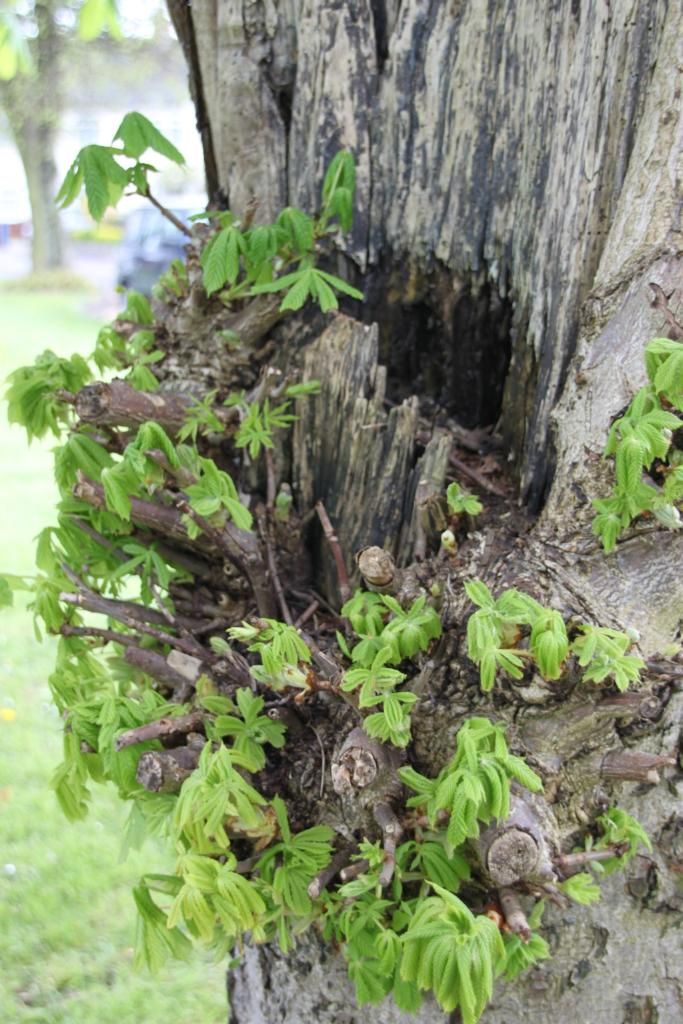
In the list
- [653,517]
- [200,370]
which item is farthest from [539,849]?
[200,370]

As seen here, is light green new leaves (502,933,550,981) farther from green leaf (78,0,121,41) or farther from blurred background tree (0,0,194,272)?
blurred background tree (0,0,194,272)

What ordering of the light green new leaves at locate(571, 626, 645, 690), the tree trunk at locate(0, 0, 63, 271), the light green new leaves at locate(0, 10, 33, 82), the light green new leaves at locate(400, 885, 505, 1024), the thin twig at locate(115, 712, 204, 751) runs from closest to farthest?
the light green new leaves at locate(400, 885, 505, 1024)
the light green new leaves at locate(571, 626, 645, 690)
the thin twig at locate(115, 712, 204, 751)
the light green new leaves at locate(0, 10, 33, 82)
the tree trunk at locate(0, 0, 63, 271)

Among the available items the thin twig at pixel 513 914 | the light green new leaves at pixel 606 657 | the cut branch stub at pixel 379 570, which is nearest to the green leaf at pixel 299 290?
the cut branch stub at pixel 379 570

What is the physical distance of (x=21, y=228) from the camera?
106ft

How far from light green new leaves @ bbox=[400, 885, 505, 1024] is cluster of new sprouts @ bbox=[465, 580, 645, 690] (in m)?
0.33

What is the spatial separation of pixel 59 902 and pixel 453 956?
276cm

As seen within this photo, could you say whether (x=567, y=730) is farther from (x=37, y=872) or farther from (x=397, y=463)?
(x=37, y=872)

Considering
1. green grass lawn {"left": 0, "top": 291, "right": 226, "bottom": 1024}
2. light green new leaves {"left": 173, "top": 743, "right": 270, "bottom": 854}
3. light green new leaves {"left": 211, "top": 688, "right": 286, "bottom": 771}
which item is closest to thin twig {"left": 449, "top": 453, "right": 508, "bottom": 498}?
light green new leaves {"left": 211, "top": 688, "right": 286, "bottom": 771}

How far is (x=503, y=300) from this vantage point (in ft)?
6.36

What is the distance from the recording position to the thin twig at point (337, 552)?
1829 mm

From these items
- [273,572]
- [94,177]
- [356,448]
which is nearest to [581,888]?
[273,572]

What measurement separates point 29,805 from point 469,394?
307 cm

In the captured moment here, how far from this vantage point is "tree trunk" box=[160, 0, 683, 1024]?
63.7 inches

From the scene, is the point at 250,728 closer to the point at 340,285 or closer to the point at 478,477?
the point at 478,477
